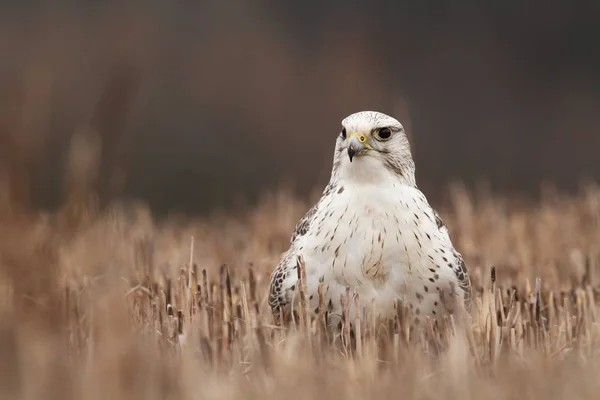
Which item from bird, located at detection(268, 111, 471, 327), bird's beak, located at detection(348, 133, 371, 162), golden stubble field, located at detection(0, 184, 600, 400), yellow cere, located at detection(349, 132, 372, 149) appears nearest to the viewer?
golden stubble field, located at detection(0, 184, 600, 400)

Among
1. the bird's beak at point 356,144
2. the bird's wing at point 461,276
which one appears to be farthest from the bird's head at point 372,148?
the bird's wing at point 461,276

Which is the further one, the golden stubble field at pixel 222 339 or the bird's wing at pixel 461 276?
the bird's wing at pixel 461 276

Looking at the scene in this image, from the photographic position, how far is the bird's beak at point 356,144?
14.5ft

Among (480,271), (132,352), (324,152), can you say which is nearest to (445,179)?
(324,152)

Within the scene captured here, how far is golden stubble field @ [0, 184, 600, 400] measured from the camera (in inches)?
119

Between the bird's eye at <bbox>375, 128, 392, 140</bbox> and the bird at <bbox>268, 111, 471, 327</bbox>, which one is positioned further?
the bird's eye at <bbox>375, 128, 392, 140</bbox>

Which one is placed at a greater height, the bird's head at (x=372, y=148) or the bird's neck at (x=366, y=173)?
the bird's head at (x=372, y=148)

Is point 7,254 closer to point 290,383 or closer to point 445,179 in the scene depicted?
point 290,383

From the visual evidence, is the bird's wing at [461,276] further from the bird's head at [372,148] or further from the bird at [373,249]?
the bird's head at [372,148]

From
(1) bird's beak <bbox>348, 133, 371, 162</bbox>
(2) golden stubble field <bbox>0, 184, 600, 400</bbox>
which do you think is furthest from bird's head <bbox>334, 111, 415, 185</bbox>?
(2) golden stubble field <bbox>0, 184, 600, 400</bbox>

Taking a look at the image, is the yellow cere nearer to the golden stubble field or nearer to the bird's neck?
the bird's neck

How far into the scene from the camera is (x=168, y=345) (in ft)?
13.1

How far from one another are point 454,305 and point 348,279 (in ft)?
1.48

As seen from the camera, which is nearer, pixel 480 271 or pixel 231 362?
pixel 231 362
